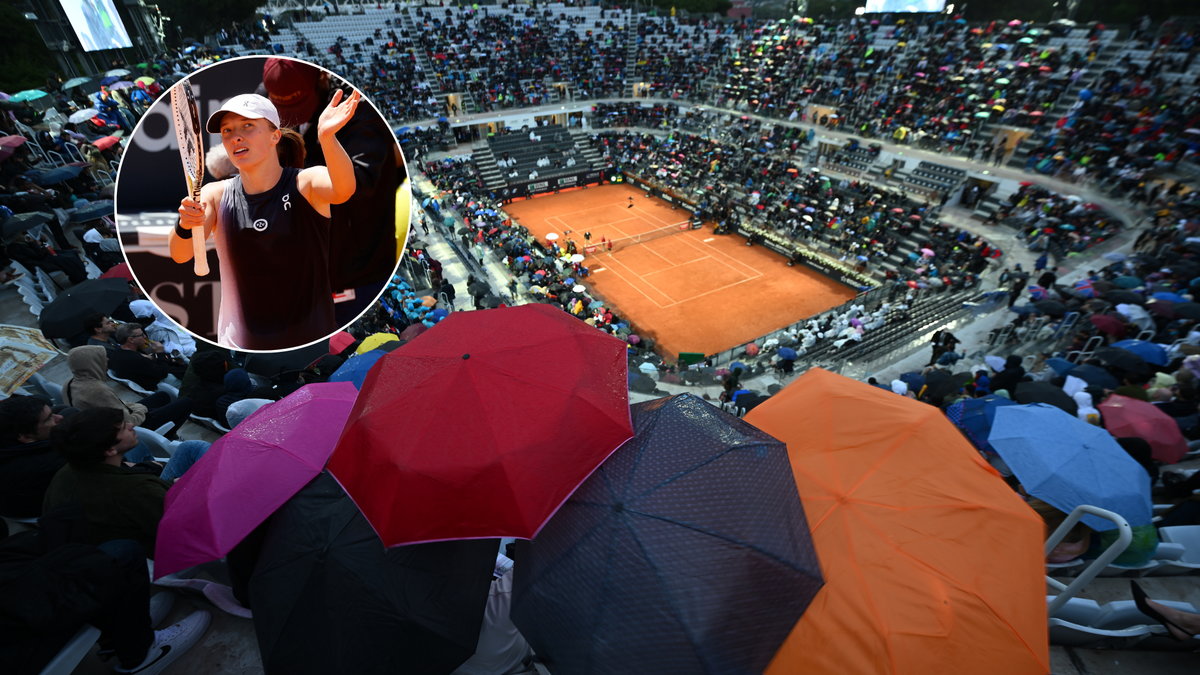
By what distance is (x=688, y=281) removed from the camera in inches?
1045

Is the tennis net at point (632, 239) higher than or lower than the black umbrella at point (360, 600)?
lower

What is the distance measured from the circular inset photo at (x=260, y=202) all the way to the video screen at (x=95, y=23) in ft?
130

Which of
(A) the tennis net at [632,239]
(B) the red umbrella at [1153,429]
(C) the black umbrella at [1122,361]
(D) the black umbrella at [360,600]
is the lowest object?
(A) the tennis net at [632,239]

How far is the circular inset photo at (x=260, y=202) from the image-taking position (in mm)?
2979

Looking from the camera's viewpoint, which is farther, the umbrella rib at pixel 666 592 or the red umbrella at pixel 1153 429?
the red umbrella at pixel 1153 429

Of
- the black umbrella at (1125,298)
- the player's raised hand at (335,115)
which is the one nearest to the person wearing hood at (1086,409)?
the black umbrella at (1125,298)

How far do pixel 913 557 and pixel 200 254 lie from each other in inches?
201

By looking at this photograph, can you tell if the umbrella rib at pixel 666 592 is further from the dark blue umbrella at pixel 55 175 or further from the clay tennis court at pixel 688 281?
the dark blue umbrella at pixel 55 175

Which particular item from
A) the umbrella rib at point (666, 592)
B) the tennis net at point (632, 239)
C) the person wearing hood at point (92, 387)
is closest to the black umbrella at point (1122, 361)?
the umbrella rib at point (666, 592)

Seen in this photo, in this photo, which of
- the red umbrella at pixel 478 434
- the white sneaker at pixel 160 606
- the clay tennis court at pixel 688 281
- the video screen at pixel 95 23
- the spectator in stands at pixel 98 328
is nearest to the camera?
the red umbrella at pixel 478 434

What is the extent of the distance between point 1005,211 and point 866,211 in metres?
6.16

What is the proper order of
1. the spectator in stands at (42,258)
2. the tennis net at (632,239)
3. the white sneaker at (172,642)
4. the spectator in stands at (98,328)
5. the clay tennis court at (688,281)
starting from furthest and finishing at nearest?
1. the tennis net at (632,239)
2. the clay tennis court at (688,281)
3. the spectator in stands at (42,258)
4. the spectator in stands at (98,328)
5. the white sneaker at (172,642)

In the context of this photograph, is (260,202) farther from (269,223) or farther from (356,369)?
(356,369)

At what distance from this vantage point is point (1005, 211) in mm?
24859
